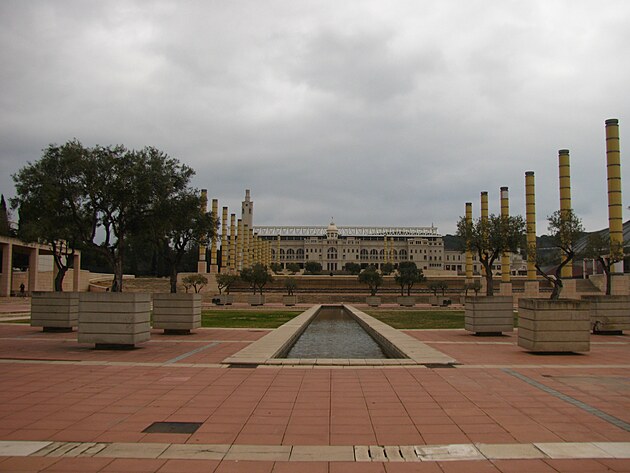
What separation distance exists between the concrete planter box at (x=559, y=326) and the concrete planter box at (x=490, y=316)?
13.3 ft

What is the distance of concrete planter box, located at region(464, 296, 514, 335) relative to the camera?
1542 cm

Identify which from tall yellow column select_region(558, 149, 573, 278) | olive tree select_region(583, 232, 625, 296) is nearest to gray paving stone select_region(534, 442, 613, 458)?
olive tree select_region(583, 232, 625, 296)

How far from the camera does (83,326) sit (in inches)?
463

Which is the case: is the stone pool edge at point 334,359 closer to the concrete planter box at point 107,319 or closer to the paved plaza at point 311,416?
the paved plaza at point 311,416

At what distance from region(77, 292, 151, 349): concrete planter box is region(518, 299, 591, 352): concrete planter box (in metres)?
8.54

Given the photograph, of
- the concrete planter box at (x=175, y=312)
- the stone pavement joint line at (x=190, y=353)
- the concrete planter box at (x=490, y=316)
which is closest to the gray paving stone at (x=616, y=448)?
the stone pavement joint line at (x=190, y=353)

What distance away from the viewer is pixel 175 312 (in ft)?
50.9

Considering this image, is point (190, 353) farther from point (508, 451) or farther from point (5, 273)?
point (5, 273)

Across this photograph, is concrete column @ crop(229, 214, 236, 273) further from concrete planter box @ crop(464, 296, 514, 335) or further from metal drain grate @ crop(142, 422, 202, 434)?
metal drain grate @ crop(142, 422, 202, 434)

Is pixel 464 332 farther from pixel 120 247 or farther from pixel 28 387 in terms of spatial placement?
pixel 28 387

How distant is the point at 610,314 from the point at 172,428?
14415 mm

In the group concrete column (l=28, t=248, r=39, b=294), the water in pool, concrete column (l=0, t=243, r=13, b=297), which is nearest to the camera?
the water in pool

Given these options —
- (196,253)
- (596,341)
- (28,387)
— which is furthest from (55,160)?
(196,253)

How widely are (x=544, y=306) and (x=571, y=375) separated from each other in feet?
8.66
